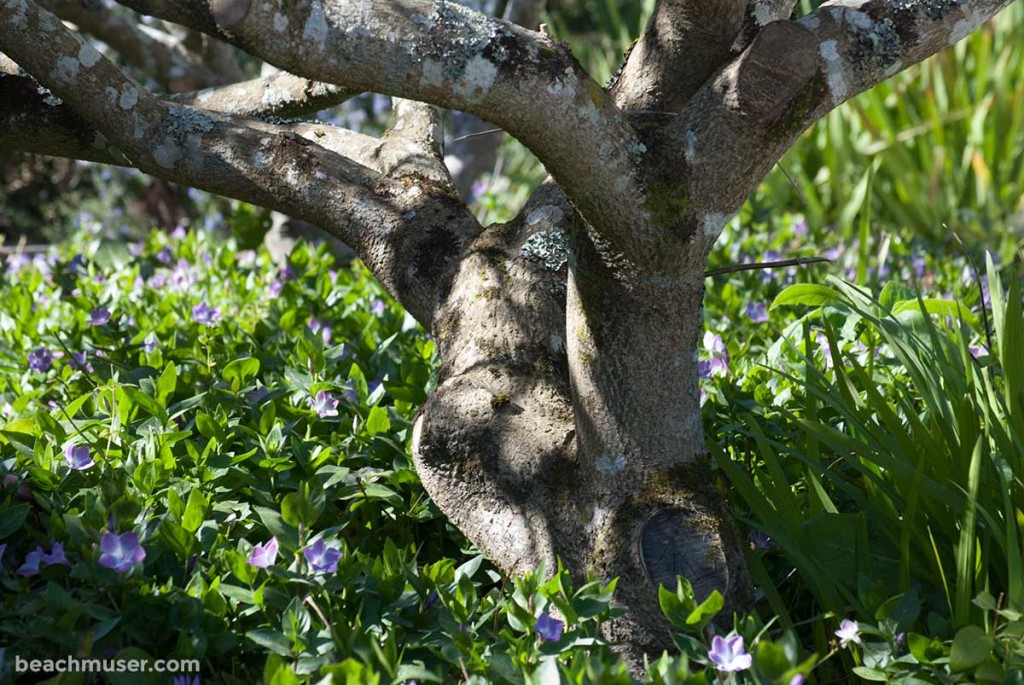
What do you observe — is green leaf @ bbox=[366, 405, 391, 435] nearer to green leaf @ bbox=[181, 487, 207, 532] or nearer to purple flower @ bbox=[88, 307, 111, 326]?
green leaf @ bbox=[181, 487, 207, 532]

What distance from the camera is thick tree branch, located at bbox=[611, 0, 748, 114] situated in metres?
2.01

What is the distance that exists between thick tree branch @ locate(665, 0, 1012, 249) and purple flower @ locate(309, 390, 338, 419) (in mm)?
893

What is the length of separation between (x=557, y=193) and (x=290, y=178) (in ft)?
1.78

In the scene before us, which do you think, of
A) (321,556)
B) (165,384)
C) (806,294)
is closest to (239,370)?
(165,384)

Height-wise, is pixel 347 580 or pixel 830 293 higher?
pixel 830 293

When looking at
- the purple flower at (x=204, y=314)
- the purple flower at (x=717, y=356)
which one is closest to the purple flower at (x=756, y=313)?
the purple flower at (x=717, y=356)

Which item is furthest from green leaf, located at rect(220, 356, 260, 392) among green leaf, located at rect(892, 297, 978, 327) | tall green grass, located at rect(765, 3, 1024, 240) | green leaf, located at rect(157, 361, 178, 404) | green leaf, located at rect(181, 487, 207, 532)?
tall green grass, located at rect(765, 3, 1024, 240)

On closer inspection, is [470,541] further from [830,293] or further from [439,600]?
[830,293]

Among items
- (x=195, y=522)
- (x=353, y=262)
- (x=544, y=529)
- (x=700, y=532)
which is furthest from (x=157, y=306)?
(x=700, y=532)

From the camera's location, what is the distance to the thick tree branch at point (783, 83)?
1.72 m

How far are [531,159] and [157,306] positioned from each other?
14.2 feet

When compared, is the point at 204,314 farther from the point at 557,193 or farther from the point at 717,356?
the point at 717,356

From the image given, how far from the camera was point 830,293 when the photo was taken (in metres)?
2.40

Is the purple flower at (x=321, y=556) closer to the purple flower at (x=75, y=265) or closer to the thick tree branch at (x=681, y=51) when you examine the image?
the thick tree branch at (x=681, y=51)
